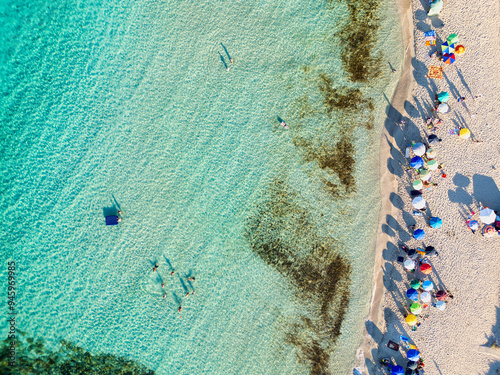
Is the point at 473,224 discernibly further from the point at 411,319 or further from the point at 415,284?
the point at 411,319

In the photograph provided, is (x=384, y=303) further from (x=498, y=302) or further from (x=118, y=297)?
(x=118, y=297)

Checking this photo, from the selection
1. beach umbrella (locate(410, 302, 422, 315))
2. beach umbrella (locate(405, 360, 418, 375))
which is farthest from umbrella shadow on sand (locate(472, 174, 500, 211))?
beach umbrella (locate(405, 360, 418, 375))

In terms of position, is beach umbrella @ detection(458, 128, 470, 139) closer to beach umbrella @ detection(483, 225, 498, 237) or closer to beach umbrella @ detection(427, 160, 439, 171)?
beach umbrella @ detection(427, 160, 439, 171)

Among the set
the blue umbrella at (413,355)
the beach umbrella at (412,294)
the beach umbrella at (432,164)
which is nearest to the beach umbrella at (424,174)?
the beach umbrella at (432,164)

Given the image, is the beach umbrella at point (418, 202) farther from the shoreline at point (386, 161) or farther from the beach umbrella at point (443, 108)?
the beach umbrella at point (443, 108)

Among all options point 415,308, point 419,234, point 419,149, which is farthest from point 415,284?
point 419,149
